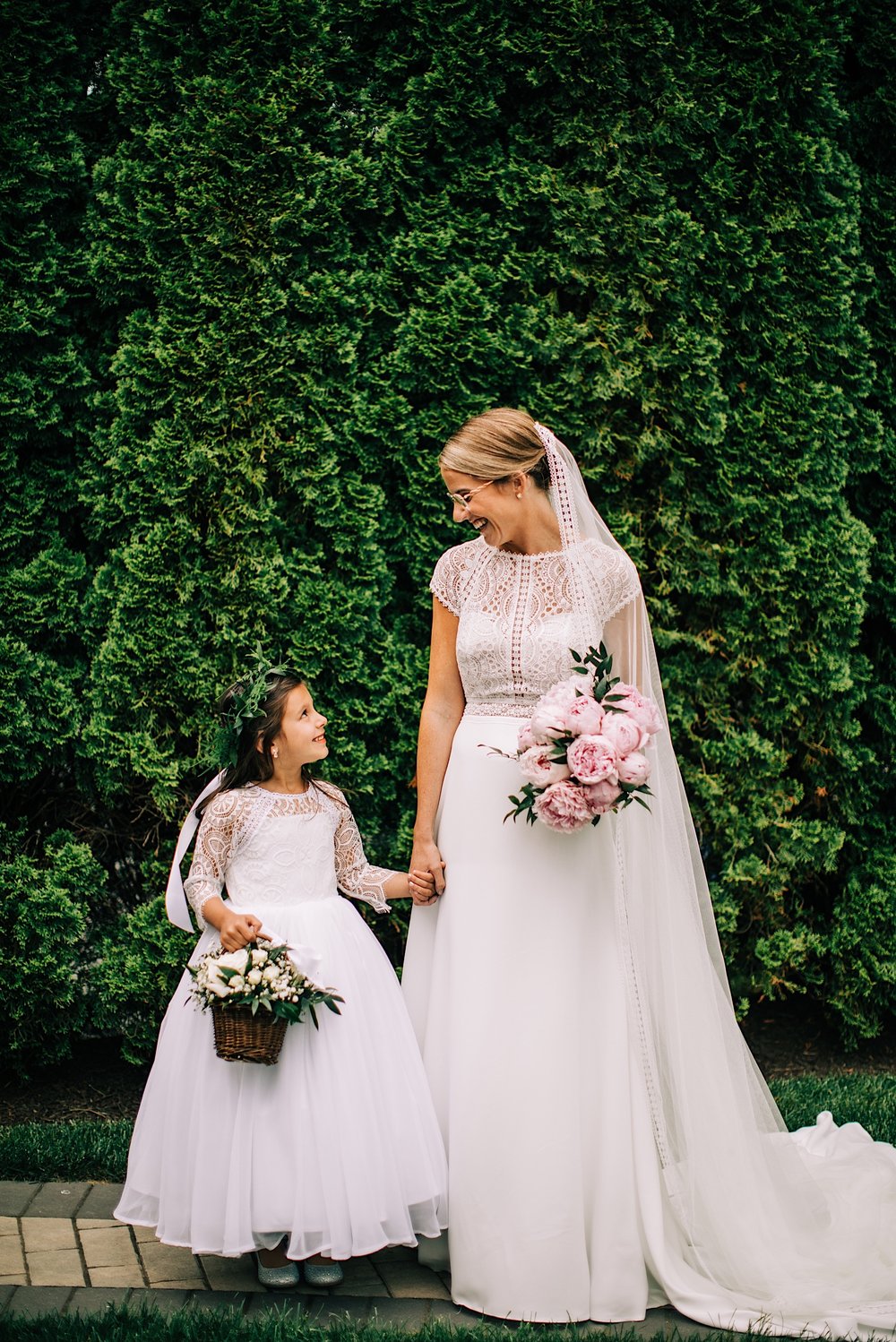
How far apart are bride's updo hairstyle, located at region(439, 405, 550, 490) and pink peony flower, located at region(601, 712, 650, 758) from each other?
0.91 m

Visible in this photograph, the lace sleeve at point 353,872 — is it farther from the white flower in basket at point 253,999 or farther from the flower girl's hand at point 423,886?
the white flower in basket at point 253,999

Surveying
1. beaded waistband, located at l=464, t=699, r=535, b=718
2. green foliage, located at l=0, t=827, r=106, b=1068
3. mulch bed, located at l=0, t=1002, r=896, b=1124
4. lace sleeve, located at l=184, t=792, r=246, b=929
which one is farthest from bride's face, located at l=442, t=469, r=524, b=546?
mulch bed, located at l=0, t=1002, r=896, b=1124

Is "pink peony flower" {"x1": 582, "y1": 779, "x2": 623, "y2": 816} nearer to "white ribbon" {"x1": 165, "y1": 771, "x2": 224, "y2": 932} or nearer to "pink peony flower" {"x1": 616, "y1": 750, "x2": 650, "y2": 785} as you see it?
"pink peony flower" {"x1": 616, "y1": 750, "x2": 650, "y2": 785}

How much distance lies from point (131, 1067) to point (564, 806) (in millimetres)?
3016

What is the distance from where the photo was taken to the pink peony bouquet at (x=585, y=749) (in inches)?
129

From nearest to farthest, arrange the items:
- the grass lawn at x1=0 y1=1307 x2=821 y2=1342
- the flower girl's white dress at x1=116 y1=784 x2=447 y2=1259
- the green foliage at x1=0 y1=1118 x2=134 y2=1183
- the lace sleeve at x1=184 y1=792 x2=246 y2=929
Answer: the grass lawn at x1=0 y1=1307 x2=821 y2=1342 < the flower girl's white dress at x1=116 y1=784 x2=447 y2=1259 < the lace sleeve at x1=184 y1=792 x2=246 y2=929 < the green foliage at x1=0 y1=1118 x2=134 y2=1183

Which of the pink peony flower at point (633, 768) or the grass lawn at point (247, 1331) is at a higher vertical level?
the pink peony flower at point (633, 768)

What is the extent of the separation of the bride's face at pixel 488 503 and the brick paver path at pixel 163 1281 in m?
2.36

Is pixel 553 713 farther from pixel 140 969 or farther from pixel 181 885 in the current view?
pixel 140 969

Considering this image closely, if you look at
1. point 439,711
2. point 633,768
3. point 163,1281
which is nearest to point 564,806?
point 633,768

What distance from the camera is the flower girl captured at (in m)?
3.35

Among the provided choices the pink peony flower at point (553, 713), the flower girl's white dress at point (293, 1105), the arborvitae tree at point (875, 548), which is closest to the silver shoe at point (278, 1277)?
the flower girl's white dress at point (293, 1105)

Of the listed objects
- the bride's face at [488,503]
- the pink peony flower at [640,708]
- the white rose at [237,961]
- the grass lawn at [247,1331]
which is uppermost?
the bride's face at [488,503]

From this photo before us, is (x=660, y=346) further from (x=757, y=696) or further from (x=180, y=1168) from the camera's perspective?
(x=180, y=1168)
